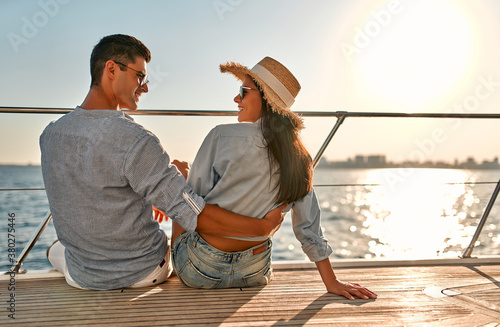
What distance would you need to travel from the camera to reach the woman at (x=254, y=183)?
1628 mm

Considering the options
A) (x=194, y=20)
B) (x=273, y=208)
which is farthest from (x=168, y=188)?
(x=194, y=20)

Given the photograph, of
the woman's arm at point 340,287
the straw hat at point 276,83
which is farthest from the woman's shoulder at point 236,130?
the woman's arm at point 340,287

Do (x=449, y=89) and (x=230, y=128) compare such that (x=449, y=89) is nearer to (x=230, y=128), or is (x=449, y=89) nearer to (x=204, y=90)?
(x=204, y=90)

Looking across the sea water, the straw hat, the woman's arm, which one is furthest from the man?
the sea water

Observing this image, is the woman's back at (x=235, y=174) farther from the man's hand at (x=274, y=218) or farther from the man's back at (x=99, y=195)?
the man's back at (x=99, y=195)

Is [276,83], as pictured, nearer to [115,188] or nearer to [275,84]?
[275,84]

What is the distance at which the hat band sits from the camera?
1735mm

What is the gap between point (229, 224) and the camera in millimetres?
1553

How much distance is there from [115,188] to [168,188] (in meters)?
0.19

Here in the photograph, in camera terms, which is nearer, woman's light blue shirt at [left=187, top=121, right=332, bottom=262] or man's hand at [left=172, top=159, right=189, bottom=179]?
woman's light blue shirt at [left=187, top=121, right=332, bottom=262]

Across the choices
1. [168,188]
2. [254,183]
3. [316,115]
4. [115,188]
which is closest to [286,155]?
[254,183]

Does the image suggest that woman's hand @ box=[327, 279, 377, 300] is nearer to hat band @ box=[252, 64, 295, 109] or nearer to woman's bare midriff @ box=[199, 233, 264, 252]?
woman's bare midriff @ box=[199, 233, 264, 252]

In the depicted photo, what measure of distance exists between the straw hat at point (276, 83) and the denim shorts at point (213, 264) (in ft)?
1.64

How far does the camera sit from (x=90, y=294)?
1.65 m
